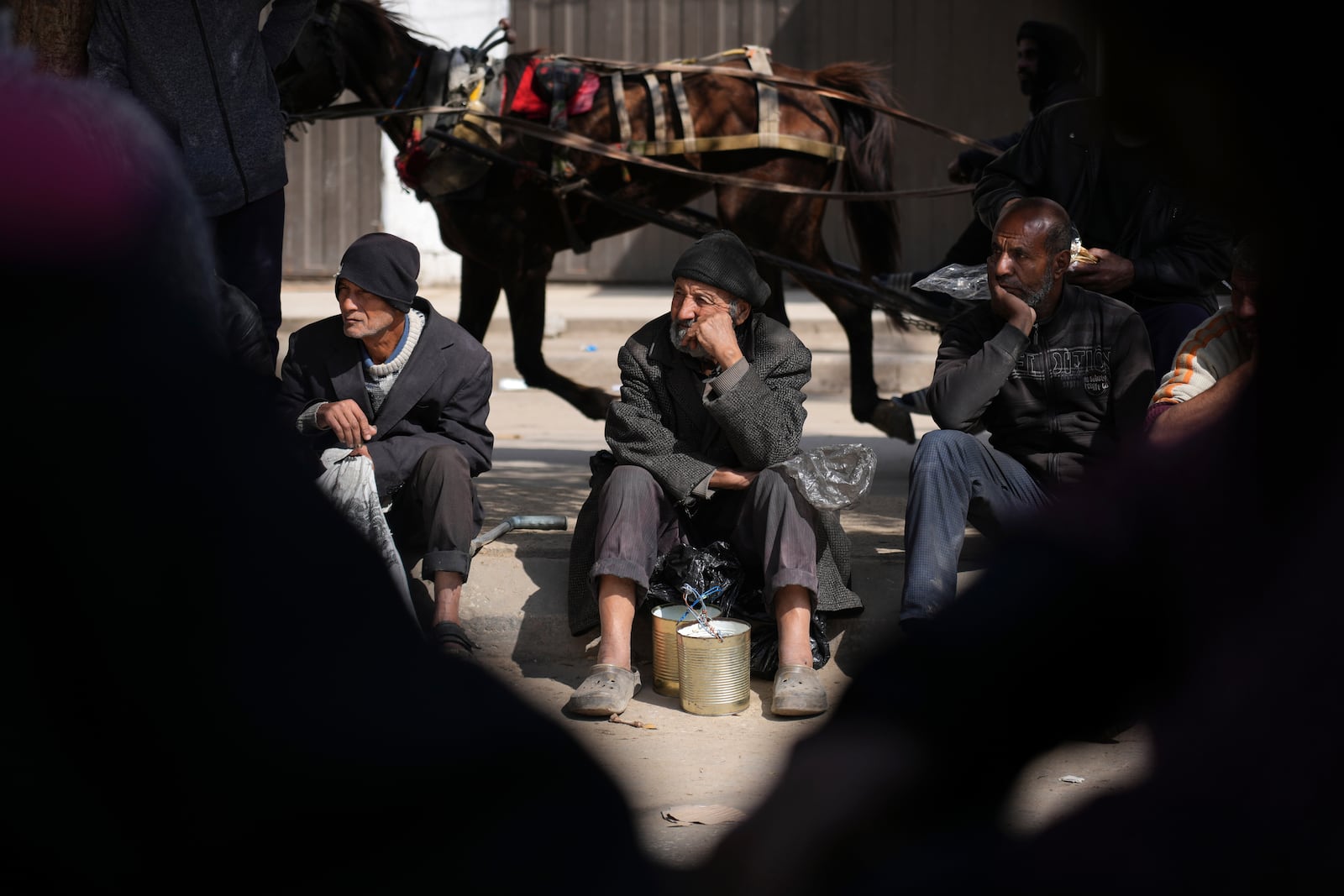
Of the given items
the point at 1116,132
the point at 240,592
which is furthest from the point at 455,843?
the point at 1116,132

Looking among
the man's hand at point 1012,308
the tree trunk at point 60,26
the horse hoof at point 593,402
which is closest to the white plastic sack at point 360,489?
the tree trunk at point 60,26

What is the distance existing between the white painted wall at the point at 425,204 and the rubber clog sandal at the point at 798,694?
7288mm

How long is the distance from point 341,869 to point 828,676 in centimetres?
347

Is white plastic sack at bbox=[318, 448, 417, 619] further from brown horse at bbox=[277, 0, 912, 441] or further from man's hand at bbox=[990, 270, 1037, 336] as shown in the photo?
brown horse at bbox=[277, 0, 912, 441]

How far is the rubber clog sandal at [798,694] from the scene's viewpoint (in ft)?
12.1

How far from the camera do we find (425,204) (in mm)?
11078

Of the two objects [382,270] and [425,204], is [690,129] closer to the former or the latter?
[382,270]

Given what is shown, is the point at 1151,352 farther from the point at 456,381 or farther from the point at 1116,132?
the point at 1116,132

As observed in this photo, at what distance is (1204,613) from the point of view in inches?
28.7

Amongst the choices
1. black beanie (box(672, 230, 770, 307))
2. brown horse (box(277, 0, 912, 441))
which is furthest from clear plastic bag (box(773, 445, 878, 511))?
brown horse (box(277, 0, 912, 441))

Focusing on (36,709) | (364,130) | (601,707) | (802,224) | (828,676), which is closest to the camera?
(36,709)

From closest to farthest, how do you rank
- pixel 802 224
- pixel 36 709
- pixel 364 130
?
pixel 36 709 → pixel 802 224 → pixel 364 130

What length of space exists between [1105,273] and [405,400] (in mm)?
2100

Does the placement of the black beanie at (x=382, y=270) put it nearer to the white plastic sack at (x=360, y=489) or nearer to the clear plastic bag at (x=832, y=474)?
the white plastic sack at (x=360, y=489)
